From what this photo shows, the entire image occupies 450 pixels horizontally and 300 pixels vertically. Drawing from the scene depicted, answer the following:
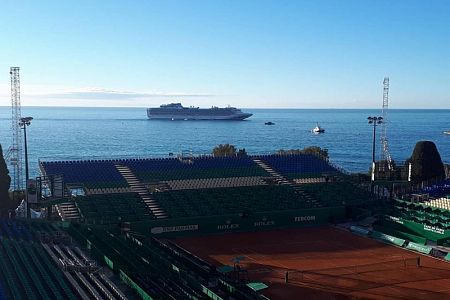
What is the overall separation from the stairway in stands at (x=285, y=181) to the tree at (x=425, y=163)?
14650mm

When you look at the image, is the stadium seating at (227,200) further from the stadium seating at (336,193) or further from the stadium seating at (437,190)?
the stadium seating at (437,190)

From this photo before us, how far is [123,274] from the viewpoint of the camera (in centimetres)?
2156

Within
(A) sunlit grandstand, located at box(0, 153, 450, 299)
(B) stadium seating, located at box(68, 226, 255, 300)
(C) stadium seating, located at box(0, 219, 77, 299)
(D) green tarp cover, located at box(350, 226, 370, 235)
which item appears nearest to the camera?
(C) stadium seating, located at box(0, 219, 77, 299)

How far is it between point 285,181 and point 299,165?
13.6 ft

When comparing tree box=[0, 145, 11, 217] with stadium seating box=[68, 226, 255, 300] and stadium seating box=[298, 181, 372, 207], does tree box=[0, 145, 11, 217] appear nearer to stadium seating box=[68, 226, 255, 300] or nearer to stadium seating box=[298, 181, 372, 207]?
stadium seating box=[68, 226, 255, 300]

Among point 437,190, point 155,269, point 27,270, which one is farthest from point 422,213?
point 27,270

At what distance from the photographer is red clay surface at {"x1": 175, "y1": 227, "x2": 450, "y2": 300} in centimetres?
2605

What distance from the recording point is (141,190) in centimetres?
4288

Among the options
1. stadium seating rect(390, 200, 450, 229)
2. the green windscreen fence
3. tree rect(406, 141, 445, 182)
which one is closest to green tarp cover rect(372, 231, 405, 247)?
the green windscreen fence

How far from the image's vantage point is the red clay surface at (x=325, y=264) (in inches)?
1025

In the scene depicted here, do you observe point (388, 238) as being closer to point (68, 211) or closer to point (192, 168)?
point (192, 168)

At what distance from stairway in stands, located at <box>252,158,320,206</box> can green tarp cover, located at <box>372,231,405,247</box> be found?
6.57 m

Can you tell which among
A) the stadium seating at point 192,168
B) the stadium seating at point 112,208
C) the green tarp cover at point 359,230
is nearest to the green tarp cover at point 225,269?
the stadium seating at point 112,208

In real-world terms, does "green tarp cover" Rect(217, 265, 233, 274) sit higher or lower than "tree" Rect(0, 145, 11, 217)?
lower
